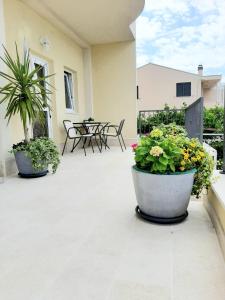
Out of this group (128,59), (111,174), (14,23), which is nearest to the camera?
(111,174)

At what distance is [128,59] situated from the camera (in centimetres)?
654

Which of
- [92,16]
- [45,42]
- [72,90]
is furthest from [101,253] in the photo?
[72,90]

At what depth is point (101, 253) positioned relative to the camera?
139 cm

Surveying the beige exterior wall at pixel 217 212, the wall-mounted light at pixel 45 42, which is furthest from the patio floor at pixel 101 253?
the wall-mounted light at pixel 45 42

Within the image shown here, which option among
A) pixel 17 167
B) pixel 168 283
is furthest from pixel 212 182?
pixel 17 167

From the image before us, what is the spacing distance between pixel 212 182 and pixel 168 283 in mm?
970

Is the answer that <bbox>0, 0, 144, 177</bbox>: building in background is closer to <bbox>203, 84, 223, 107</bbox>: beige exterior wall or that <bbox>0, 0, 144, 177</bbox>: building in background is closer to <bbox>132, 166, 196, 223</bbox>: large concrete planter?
<bbox>132, 166, 196, 223</bbox>: large concrete planter

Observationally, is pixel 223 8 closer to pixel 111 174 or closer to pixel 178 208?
pixel 178 208

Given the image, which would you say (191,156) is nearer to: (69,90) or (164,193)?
(164,193)

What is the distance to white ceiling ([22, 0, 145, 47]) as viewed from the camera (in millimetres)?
4387

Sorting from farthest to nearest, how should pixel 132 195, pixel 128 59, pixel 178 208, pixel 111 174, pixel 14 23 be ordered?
pixel 128 59 → pixel 14 23 → pixel 111 174 → pixel 132 195 → pixel 178 208

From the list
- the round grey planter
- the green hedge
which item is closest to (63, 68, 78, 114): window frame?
the green hedge

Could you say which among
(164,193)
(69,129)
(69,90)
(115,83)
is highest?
(115,83)

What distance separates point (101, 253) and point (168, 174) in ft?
2.25
